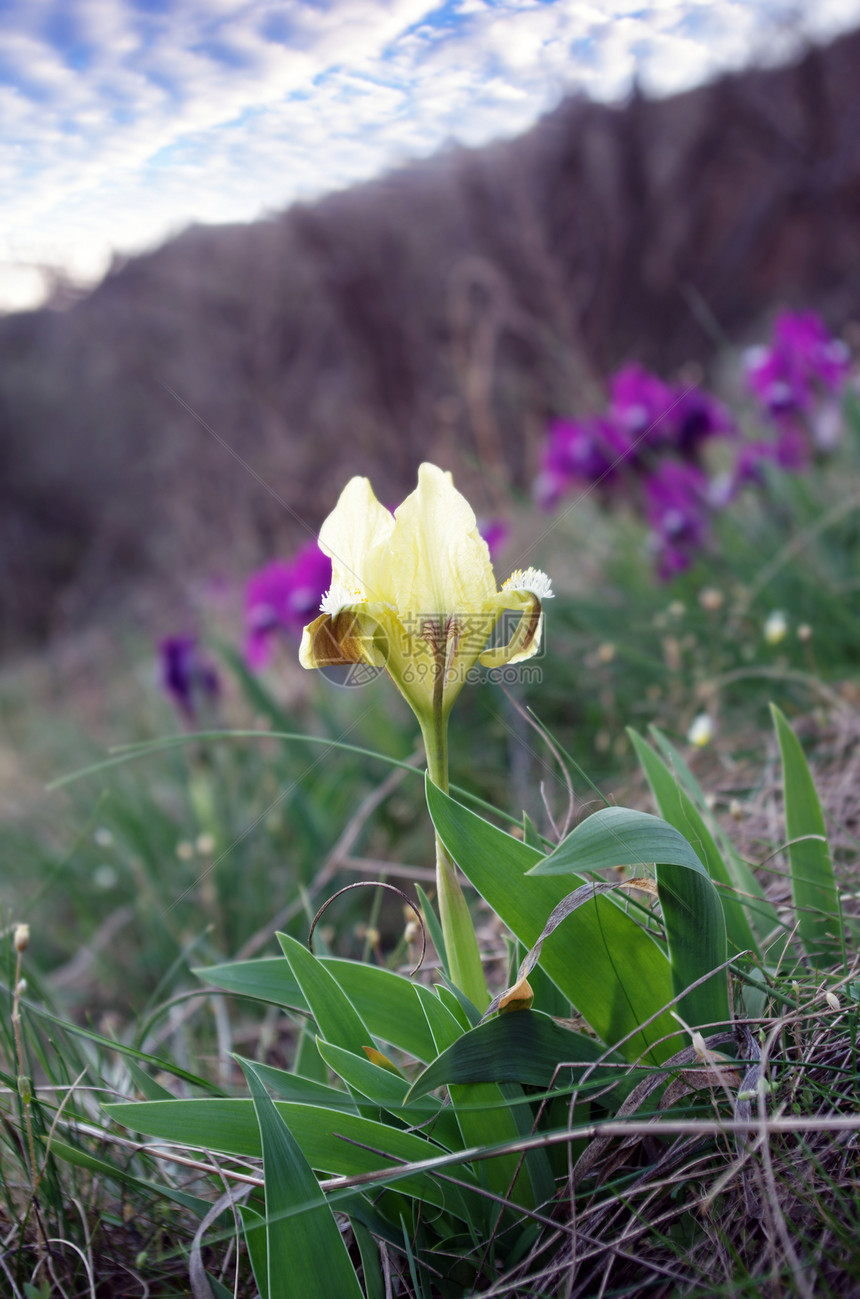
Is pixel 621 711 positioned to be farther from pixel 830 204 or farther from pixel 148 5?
pixel 830 204

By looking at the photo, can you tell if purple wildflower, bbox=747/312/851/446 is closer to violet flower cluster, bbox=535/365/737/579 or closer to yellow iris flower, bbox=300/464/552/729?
violet flower cluster, bbox=535/365/737/579

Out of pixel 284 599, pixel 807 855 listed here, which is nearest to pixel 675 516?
pixel 284 599

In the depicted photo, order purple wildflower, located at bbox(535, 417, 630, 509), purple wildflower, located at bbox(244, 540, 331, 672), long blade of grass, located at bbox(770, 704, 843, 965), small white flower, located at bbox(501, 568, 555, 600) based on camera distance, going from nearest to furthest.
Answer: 1. small white flower, located at bbox(501, 568, 555, 600)
2. long blade of grass, located at bbox(770, 704, 843, 965)
3. purple wildflower, located at bbox(244, 540, 331, 672)
4. purple wildflower, located at bbox(535, 417, 630, 509)

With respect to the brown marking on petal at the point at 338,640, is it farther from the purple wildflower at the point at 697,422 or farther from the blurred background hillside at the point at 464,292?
the blurred background hillside at the point at 464,292

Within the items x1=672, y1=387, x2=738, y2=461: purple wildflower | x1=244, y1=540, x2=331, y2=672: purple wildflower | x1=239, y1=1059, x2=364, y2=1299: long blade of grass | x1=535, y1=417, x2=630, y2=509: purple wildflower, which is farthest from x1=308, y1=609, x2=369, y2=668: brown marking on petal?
x1=672, y1=387, x2=738, y2=461: purple wildflower

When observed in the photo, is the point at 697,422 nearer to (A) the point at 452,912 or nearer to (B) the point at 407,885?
(B) the point at 407,885

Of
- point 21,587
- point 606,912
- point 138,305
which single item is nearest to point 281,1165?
point 606,912

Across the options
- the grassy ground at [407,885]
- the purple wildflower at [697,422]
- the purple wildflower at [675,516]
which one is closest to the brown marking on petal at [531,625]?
the grassy ground at [407,885]
